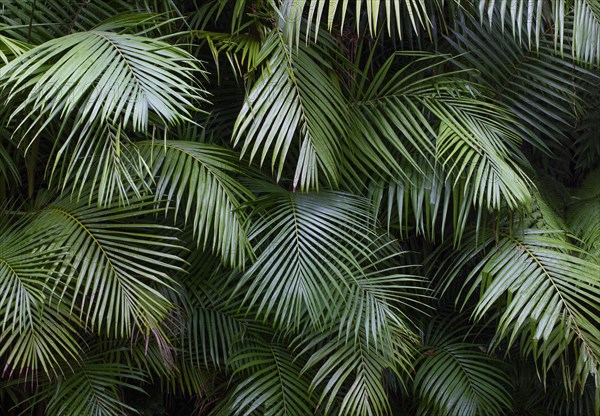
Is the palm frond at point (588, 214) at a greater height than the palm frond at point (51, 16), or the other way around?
the palm frond at point (51, 16)

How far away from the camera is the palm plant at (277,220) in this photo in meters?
1.58

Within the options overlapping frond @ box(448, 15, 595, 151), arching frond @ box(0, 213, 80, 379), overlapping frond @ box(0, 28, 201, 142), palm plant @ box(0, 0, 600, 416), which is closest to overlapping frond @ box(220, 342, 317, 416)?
palm plant @ box(0, 0, 600, 416)

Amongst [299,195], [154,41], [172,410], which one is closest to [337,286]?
[299,195]

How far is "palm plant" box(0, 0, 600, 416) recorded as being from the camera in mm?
1584

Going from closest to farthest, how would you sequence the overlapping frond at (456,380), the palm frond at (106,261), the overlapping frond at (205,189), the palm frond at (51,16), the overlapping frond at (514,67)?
the palm frond at (106,261)
the overlapping frond at (205,189)
the palm frond at (51,16)
the overlapping frond at (456,380)
the overlapping frond at (514,67)

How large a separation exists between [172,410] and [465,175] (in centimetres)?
129

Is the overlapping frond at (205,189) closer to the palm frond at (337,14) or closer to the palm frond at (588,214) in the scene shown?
the palm frond at (337,14)

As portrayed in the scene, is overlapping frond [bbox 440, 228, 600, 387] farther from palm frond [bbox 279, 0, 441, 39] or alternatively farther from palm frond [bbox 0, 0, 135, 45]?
palm frond [bbox 0, 0, 135, 45]

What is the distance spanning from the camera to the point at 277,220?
1.89 m

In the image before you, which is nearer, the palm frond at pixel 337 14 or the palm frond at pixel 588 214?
the palm frond at pixel 337 14

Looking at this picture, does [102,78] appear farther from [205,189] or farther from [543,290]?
[543,290]

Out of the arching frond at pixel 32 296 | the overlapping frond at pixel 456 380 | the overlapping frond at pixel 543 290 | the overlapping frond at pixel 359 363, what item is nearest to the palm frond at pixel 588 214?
the overlapping frond at pixel 543 290

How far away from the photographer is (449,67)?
2236 mm

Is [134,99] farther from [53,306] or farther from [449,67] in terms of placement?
[449,67]
